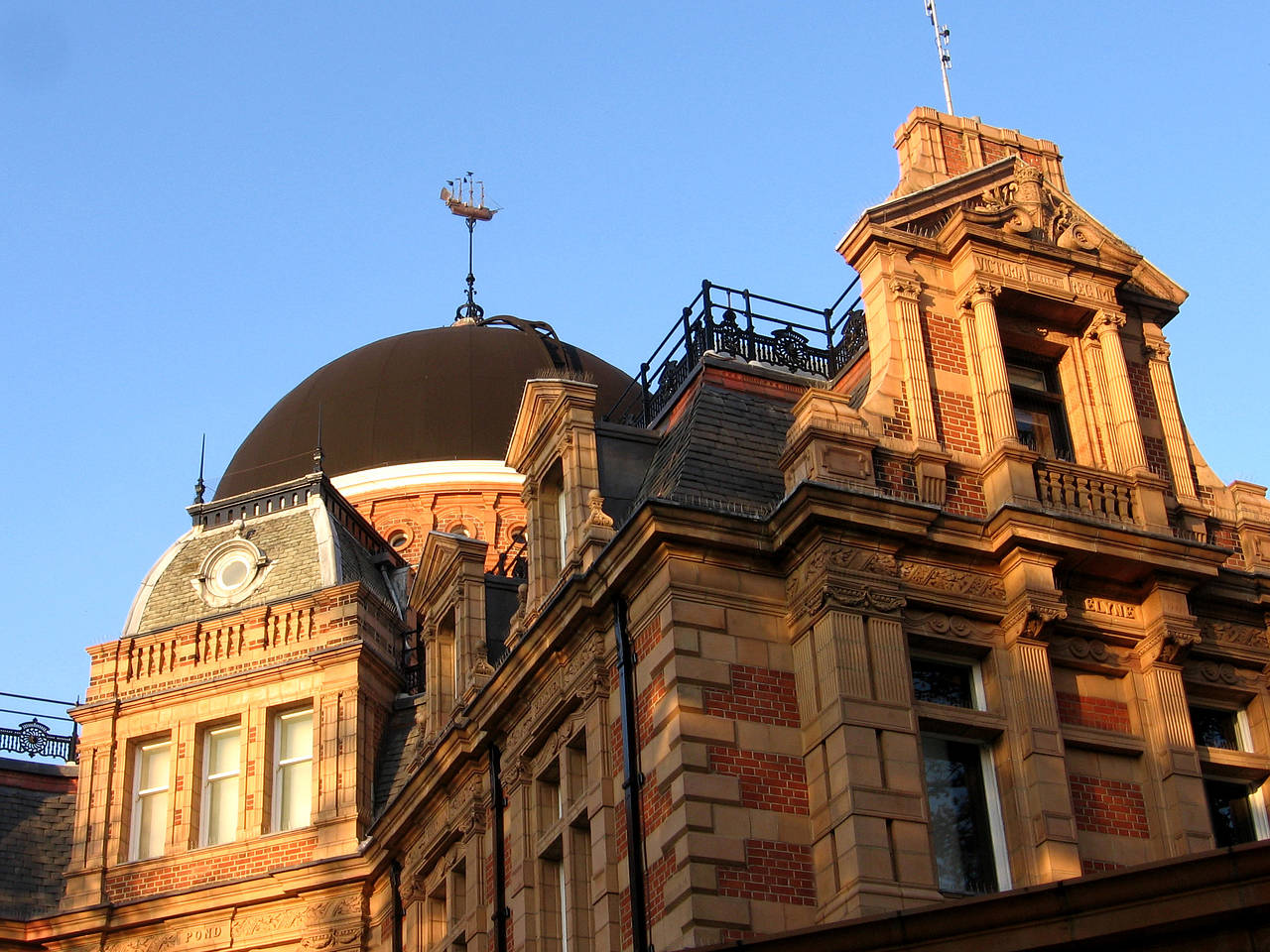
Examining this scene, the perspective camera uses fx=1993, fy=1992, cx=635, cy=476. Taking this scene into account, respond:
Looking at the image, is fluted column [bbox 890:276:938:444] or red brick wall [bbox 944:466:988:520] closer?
red brick wall [bbox 944:466:988:520]

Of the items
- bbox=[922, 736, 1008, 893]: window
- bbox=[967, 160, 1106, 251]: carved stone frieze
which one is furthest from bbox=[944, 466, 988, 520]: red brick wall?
bbox=[967, 160, 1106, 251]: carved stone frieze

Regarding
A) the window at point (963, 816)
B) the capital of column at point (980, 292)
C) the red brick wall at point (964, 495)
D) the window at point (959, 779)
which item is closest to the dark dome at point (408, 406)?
the capital of column at point (980, 292)

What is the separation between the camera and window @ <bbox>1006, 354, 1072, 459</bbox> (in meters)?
25.0

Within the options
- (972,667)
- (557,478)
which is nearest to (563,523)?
(557,478)

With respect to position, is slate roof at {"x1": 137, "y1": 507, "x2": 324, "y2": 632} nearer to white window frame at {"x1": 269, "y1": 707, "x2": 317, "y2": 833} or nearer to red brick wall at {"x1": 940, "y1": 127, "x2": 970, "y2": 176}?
white window frame at {"x1": 269, "y1": 707, "x2": 317, "y2": 833}

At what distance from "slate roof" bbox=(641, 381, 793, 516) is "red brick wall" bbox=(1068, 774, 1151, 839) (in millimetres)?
4668

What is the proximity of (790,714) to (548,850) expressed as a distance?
440 cm

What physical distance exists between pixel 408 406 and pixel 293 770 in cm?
1450

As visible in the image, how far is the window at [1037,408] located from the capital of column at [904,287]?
1.55 metres

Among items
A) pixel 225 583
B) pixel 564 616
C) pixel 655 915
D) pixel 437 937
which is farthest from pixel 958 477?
pixel 225 583

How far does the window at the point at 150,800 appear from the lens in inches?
1275

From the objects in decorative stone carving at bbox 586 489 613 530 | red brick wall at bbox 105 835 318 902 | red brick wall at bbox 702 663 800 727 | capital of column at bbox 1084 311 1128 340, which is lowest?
red brick wall at bbox 702 663 800 727

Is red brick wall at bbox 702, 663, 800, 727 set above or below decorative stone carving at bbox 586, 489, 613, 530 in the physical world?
below

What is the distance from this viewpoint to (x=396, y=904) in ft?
95.6
